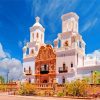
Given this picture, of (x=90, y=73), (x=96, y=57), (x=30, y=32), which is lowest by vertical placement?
(x=90, y=73)

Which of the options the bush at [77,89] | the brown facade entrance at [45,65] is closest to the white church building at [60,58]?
the brown facade entrance at [45,65]

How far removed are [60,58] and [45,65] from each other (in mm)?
4718

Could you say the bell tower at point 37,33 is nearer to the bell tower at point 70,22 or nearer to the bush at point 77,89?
the bell tower at point 70,22

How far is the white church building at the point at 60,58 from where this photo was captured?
145 ft

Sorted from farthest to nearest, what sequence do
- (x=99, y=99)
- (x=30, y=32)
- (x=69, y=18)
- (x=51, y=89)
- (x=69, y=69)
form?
1. (x=30, y=32)
2. (x=69, y=18)
3. (x=69, y=69)
4. (x=51, y=89)
5. (x=99, y=99)

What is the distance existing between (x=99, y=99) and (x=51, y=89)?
10.8m

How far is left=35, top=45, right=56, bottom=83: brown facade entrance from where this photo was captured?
47625 millimetres

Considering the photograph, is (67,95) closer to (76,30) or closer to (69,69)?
(69,69)

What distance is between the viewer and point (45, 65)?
1957 inches

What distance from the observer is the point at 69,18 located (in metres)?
48.3

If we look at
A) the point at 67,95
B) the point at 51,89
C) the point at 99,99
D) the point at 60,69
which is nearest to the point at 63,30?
the point at 60,69

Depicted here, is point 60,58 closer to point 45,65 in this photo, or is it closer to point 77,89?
point 45,65

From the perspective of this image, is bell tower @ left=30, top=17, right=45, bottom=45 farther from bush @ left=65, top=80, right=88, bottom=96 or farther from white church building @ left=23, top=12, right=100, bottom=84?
bush @ left=65, top=80, right=88, bottom=96

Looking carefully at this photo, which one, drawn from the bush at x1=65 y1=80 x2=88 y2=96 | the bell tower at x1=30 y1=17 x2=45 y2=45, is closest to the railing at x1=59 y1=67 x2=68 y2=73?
the bell tower at x1=30 y1=17 x2=45 y2=45
